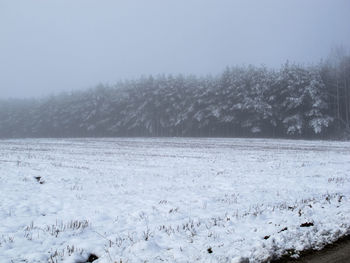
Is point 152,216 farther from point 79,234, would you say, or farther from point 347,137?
point 347,137

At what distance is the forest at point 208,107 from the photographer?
4759cm

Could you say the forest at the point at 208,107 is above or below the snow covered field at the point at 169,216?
above

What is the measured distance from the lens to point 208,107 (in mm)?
58062

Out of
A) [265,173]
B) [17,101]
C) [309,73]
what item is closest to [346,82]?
[309,73]

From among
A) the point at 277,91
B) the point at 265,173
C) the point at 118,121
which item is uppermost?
the point at 277,91

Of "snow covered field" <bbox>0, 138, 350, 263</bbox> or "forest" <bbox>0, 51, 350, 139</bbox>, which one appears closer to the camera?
"snow covered field" <bbox>0, 138, 350, 263</bbox>

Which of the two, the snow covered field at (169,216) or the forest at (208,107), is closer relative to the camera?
the snow covered field at (169,216)

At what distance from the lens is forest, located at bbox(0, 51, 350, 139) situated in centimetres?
4759

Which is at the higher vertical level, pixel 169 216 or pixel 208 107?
pixel 208 107

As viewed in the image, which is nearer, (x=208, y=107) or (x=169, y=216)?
(x=169, y=216)

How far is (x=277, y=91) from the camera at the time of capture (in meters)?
52.1

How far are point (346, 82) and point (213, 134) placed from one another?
29.7m

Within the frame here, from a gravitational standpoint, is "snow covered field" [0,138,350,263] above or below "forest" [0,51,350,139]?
below

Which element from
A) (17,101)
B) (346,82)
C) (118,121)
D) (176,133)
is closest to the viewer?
(346,82)
